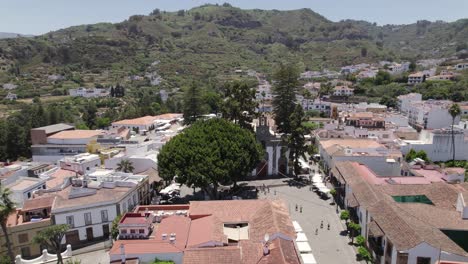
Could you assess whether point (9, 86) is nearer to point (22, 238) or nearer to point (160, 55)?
point (160, 55)

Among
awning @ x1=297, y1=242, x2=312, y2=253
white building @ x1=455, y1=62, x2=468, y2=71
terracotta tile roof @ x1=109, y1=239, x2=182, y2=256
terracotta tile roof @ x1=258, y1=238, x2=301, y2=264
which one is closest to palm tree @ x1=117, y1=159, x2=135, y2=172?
terracotta tile roof @ x1=109, y1=239, x2=182, y2=256

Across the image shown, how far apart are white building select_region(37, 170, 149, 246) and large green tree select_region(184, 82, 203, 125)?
30552mm

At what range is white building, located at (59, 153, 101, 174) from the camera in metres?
40.1

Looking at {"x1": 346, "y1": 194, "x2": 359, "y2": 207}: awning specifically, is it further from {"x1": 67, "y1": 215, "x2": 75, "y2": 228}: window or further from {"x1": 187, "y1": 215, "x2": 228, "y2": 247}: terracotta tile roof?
{"x1": 67, "y1": 215, "x2": 75, "y2": 228}: window

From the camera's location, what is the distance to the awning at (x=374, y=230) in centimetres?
2373

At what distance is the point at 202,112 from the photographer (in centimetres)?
6375

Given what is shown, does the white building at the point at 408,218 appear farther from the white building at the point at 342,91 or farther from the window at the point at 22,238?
the white building at the point at 342,91

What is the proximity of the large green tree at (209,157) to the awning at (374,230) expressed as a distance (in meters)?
13.1

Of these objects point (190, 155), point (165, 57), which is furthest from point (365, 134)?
point (165, 57)

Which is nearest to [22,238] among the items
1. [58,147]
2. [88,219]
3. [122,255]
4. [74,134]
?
[88,219]

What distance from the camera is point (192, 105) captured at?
62.1 meters

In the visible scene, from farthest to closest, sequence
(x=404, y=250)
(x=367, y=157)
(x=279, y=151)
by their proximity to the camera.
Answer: (x=279, y=151), (x=367, y=157), (x=404, y=250)

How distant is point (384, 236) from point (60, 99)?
108 m

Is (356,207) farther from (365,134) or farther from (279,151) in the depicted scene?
(365,134)
